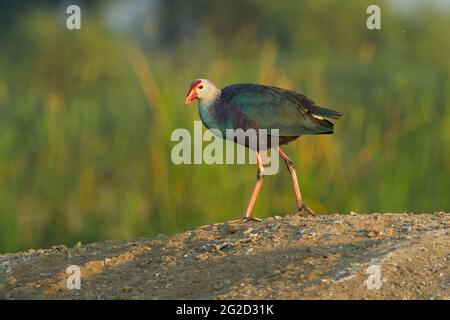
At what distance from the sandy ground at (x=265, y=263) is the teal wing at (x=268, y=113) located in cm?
82

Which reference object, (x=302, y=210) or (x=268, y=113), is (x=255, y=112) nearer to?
(x=268, y=113)

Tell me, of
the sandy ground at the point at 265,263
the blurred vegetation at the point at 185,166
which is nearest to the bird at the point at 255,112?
the sandy ground at the point at 265,263

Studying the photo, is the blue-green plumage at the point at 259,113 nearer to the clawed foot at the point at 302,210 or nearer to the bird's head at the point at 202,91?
the bird's head at the point at 202,91

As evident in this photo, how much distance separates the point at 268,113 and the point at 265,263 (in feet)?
5.71

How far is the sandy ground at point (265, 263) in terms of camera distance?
Answer: 6.08m

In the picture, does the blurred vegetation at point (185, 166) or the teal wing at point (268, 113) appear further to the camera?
the blurred vegetation at point (185, 166)

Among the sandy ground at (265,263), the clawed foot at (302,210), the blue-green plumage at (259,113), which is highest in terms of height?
the blue-green plumage at (259,113)

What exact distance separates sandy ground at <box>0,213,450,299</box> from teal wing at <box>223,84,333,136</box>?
0.82 metres

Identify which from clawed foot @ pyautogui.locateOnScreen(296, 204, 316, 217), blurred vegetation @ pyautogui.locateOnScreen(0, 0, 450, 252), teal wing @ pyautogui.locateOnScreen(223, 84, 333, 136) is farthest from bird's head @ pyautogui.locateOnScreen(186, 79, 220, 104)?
blurred vegetation @ pyautogui.locateOnScreen(0, 0, 450, 252)

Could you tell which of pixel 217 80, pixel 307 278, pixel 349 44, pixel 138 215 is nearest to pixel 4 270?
pixel 307 278

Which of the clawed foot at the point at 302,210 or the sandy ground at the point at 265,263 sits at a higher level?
the clawed foot at the point at 302,210

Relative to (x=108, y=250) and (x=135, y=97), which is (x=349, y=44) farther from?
(x=108, y=250)

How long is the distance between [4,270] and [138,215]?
3610 mm

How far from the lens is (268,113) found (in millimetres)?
7938
